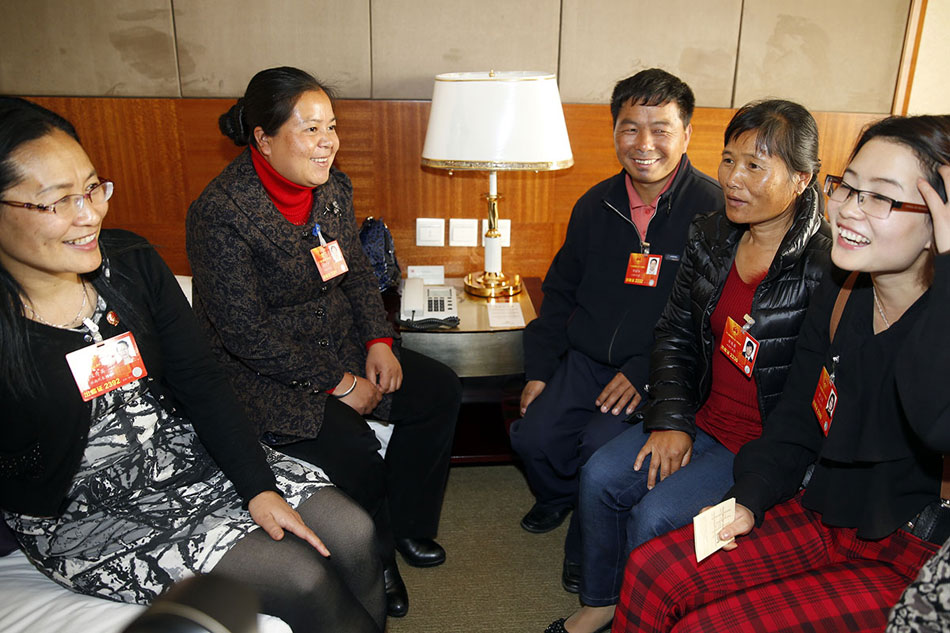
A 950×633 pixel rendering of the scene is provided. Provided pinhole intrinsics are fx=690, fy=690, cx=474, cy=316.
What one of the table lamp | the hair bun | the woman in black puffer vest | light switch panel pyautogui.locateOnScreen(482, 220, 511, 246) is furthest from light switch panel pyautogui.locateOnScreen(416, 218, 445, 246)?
the woman in black puffer vest

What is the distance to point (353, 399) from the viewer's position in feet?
6.96


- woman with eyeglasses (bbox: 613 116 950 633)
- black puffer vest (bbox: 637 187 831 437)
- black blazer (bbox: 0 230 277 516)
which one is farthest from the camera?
black puffer vest (bbox: 637 187 831 437)

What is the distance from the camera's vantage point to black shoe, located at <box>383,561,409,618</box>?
2.09m

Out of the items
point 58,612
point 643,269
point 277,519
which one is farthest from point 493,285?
point 58,612

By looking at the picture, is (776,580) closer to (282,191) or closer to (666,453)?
(666,453)

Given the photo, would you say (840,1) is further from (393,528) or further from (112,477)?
(112,477)

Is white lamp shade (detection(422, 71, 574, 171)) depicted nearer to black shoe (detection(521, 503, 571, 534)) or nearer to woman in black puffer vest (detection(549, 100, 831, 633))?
woman in black puffer vest (detection(549, 100, 831, 633))

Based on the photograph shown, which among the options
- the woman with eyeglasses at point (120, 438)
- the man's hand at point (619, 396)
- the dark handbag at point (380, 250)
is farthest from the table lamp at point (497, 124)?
the woman with eyeglasses at point (120, 438)

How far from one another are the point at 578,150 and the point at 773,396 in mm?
1526

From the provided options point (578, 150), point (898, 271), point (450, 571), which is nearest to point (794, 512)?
point (898, 271)

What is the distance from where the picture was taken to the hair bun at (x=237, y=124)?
6.82 ft

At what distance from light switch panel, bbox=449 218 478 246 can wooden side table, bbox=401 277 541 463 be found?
29cm

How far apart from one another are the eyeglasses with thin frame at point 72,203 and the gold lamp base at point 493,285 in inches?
62.9

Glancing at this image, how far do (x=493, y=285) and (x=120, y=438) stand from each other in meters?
1.62
